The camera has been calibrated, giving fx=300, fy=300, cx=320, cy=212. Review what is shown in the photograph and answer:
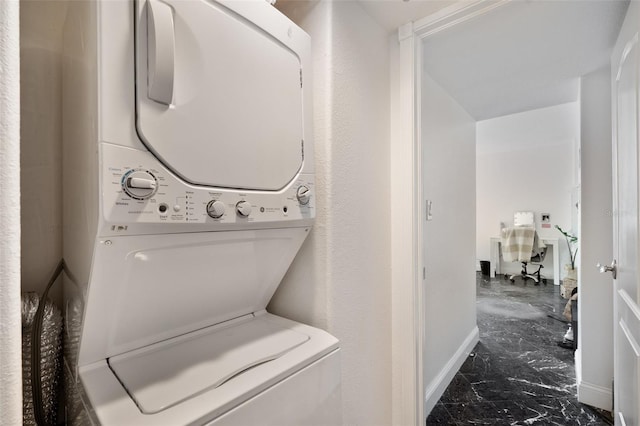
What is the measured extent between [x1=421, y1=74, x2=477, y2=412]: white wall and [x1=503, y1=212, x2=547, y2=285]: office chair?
2796 millimetres

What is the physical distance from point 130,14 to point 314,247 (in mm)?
869

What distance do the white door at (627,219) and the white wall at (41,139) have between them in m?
2.03

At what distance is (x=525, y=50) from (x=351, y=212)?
1515 mm

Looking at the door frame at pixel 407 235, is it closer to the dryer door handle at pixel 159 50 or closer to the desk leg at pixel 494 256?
the dryer door handle at pixel 159 50

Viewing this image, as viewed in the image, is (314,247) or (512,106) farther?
(512,106)

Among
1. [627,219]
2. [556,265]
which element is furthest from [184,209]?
[556,265]

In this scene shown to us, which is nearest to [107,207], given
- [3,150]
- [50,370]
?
[3,150]

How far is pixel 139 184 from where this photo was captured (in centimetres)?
62

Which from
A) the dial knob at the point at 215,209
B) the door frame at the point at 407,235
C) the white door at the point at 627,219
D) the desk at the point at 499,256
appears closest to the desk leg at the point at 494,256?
the desk at the point at 499,256

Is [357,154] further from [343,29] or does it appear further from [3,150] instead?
[3,150]

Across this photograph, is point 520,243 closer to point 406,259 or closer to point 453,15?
point 406,259

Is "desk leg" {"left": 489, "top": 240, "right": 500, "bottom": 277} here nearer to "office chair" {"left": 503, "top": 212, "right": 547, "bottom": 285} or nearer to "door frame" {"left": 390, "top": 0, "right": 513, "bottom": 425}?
"office chair" {"left": 503, "top": 212, "right": 547, "bottom": 285}

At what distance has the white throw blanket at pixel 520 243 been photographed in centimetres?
511

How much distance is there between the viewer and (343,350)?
1199 millimetres
